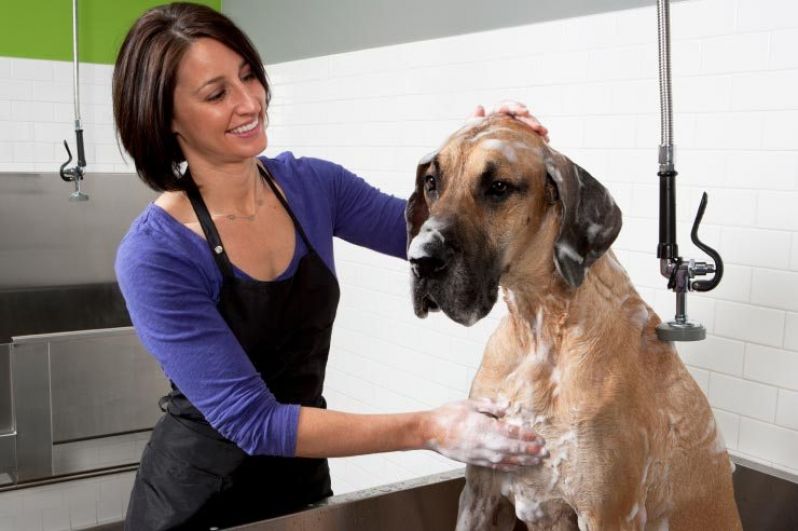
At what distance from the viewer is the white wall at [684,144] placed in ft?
5.99

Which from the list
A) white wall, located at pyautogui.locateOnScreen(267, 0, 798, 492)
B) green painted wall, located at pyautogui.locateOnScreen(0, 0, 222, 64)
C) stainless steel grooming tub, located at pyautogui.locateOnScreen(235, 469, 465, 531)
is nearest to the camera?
stainless steel grooming tub, located at pyautogui.locateOnScreen(235, 469, 465, 531)

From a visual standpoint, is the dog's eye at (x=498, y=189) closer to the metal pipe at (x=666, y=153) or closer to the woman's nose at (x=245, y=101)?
the metal pipe at (x=666, y=153)

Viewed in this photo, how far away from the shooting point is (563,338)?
125 centimetres

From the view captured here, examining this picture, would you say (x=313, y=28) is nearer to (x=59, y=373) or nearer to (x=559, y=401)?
(x=59, y=373)

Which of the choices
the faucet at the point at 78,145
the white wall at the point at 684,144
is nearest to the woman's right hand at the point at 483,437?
the white wall at the point at 684,144

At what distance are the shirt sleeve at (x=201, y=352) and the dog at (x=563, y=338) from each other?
36 centimetres

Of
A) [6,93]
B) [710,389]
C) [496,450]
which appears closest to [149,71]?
[496,450]

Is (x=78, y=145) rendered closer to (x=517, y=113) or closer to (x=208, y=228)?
(x=208, y=228)

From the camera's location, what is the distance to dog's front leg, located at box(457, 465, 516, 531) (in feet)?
4.48

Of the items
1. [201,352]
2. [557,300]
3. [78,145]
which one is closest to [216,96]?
[201,352]

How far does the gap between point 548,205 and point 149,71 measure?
0.74 m

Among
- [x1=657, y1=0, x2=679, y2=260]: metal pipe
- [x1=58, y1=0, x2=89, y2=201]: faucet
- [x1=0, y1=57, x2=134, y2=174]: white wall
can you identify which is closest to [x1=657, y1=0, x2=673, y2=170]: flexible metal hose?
[x1=657, y1=0, x2=679, y2=260]: metal pipe

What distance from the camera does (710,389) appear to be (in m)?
2.01

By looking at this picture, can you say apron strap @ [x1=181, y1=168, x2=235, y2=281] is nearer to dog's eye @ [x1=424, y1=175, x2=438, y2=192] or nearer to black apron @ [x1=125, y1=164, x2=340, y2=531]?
black apron @ [x1=125, y1=164, x2=340, y2=531]
